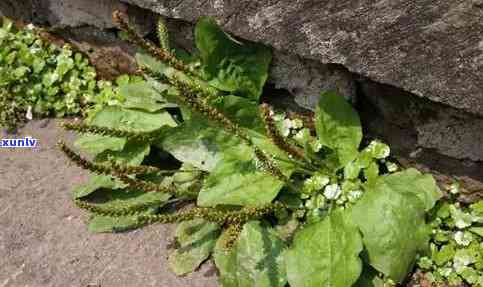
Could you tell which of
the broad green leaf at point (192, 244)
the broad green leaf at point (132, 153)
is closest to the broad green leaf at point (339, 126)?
the broad green leaf at point (192, 244)

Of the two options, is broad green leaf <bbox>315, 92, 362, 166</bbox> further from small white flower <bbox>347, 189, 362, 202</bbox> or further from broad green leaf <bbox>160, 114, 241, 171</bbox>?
broad green leaf <bbox>160, 114, 241, 171</bbox>

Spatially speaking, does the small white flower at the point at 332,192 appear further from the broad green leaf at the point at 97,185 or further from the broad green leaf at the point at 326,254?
the broad green leaf at the point at 97,185

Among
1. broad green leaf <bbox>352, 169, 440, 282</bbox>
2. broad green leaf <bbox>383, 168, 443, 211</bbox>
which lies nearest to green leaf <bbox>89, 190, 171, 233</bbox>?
broad green leaf <bbox>352, 169, 440, 282</bbox>

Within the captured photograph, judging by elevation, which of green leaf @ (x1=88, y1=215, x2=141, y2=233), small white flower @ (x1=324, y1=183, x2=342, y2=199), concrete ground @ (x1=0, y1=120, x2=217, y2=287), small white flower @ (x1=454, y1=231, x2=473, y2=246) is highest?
small white flower @ (x1=324, y1=183, x2=342, y2=199)

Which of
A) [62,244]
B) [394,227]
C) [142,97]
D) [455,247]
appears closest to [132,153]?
[142,97]

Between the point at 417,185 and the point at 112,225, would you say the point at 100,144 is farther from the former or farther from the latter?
the point at 417,185
